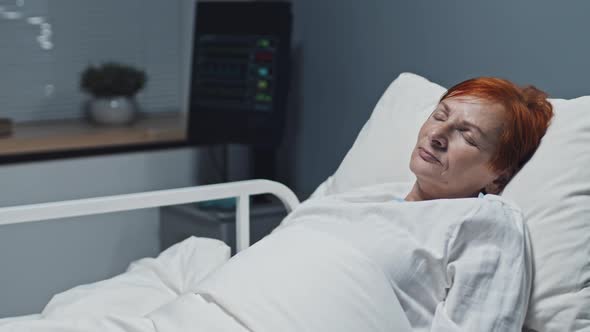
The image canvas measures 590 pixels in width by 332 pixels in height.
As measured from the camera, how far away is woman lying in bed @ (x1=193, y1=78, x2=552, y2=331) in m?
1.33

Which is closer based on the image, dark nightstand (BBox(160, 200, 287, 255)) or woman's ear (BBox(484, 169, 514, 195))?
woman's ear (BBox(484, 169, 514, 195))

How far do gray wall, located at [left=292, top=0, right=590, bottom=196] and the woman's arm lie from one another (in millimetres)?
628

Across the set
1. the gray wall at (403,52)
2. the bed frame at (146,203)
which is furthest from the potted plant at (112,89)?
the bed frame at (146,203)

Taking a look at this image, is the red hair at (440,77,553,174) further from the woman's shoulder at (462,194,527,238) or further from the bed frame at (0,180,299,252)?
the bed frame at (0,180,299,252)

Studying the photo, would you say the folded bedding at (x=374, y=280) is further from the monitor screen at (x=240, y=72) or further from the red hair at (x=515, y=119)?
the monitor screen at (x=240, y=72)

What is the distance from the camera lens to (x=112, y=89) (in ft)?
9.78

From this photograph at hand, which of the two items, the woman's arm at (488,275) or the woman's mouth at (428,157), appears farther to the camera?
the woman's mouth at (428,157)

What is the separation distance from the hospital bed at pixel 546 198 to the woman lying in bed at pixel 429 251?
3 cm

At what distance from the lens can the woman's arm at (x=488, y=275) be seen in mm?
1322

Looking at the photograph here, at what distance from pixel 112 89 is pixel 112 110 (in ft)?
0.26

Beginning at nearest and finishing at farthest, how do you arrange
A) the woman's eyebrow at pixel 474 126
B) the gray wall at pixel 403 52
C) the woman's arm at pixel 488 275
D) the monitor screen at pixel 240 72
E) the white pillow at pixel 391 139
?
the woman's arm at pixel 488 275 < the woman's eyebrow at pixel 474 126 < the white pillow at pixel 391 139 < the gray wall at pixel 403 52 < the monitor screen at pixel 240 72

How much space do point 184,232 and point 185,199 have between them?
107 centimetres

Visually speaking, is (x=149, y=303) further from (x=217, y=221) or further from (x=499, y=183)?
(x=217, y=221)

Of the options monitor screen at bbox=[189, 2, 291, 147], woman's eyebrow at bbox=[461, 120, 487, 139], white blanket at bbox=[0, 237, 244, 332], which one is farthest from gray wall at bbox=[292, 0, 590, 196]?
white blanket at bbox=[0, 237, 244, 332]
